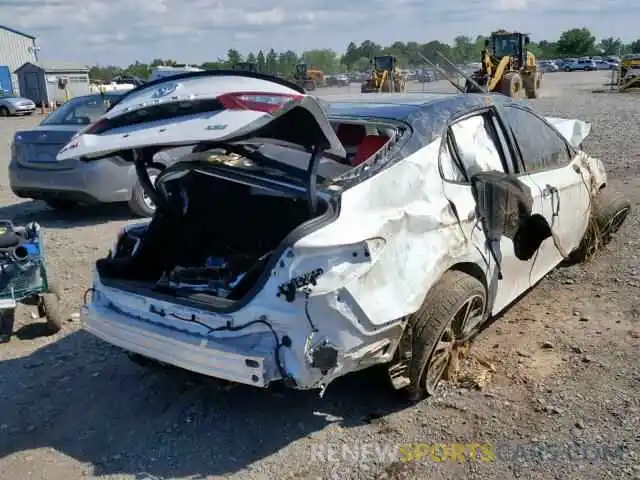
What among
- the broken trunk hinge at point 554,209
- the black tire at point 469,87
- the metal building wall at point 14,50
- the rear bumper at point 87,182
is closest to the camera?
the broken trunk hinge at point 554,209

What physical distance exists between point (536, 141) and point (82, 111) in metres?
6.52

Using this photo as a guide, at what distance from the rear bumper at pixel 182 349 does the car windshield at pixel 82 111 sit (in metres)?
5.87

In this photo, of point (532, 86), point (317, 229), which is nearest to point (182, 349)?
point (317, 229)

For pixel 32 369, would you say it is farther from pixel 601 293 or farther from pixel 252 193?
pixel 601 293

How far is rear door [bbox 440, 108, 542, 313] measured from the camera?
3811 mm

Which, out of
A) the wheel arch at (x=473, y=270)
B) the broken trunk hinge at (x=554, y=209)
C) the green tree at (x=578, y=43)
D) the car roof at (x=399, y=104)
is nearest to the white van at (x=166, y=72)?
the car roof at (x=399, y=104)

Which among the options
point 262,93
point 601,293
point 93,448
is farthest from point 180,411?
point 601,293

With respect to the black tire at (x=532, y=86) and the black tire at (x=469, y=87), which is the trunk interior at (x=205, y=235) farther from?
the black tire at (x=532, y=86)

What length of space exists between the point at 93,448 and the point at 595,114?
60.2 ft

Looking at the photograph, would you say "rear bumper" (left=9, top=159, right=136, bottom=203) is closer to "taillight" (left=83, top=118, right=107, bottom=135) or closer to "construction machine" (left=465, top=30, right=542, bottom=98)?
"taillight" (left=83, top=118, right=107, bottom=135)

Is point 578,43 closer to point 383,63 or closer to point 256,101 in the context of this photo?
point 383,63

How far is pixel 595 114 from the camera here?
18.8 metres

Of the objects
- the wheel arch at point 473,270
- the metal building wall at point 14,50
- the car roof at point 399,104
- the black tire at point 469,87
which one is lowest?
the wheel arch at point 473,270

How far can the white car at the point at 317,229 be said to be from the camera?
10.0ft
